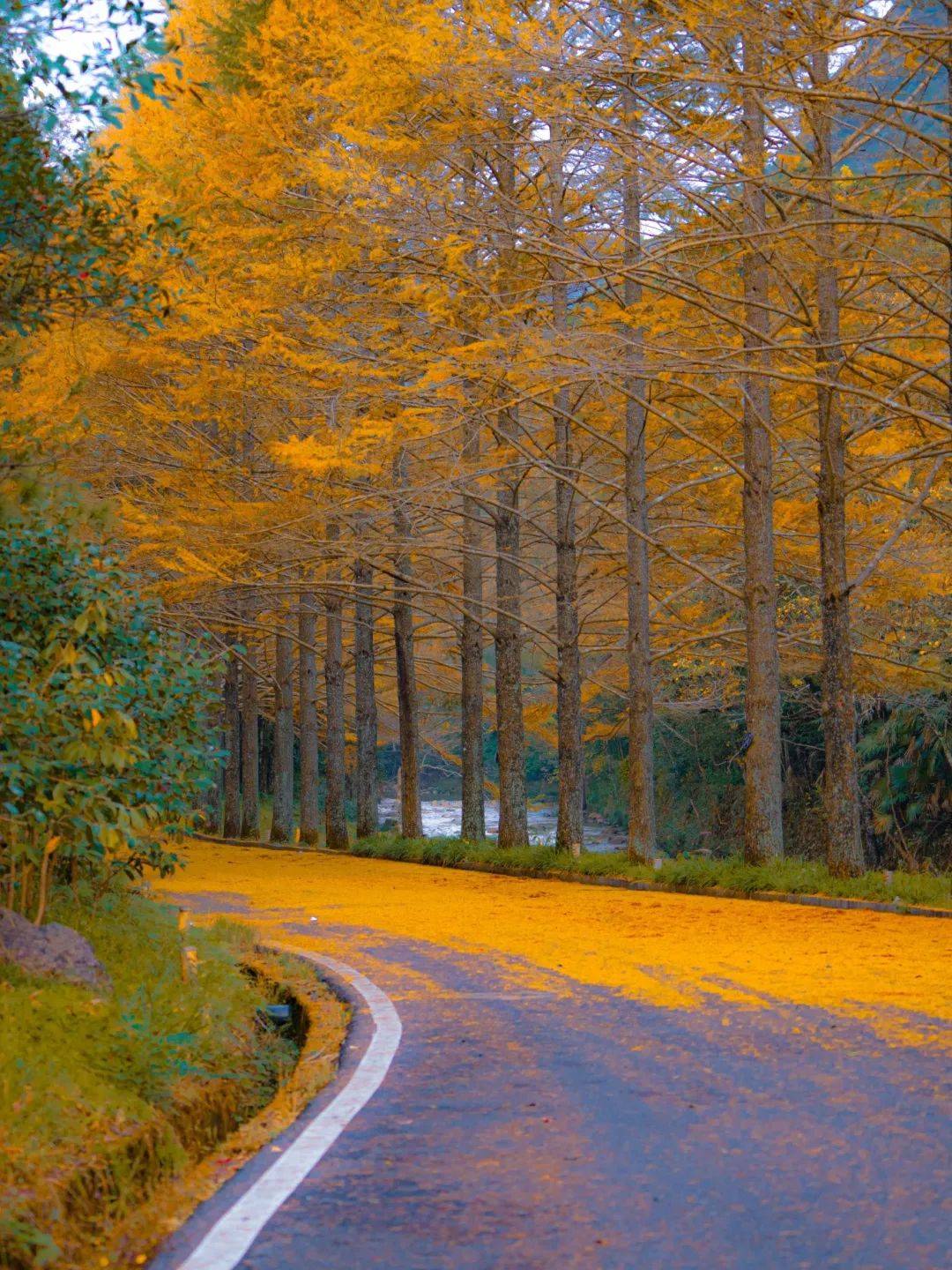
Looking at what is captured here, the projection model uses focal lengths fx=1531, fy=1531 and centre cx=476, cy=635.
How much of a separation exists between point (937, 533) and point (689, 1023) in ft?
49.7

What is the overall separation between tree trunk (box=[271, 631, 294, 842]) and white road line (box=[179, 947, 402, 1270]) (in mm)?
26113

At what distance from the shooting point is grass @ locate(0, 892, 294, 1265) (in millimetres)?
4492

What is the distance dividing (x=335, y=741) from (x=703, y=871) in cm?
1436

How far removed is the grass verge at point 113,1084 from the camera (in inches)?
176

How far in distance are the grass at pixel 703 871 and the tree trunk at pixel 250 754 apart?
1147 centimetres

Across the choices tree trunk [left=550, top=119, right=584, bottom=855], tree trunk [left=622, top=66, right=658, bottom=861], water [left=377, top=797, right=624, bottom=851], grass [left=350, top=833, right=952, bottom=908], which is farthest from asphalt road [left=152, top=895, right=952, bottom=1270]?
water [left=377, top=797, right=624, bottom=851]

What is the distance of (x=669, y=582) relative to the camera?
1038 inches

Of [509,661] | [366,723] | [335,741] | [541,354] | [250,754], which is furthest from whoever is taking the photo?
[250,754]

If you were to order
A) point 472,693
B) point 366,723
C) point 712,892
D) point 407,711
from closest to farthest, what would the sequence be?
point 712,892 < point 472,693 < point 407,711 < point 366,723

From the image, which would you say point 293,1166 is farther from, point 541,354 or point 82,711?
point 541,354

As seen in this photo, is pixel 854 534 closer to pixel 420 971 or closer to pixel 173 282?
pixel 173 282

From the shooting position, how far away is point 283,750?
34.5m

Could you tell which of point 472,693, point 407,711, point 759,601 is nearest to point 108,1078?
point 759,601

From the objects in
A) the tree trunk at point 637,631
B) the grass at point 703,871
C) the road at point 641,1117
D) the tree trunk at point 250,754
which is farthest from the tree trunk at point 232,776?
the road at point 641,1117
